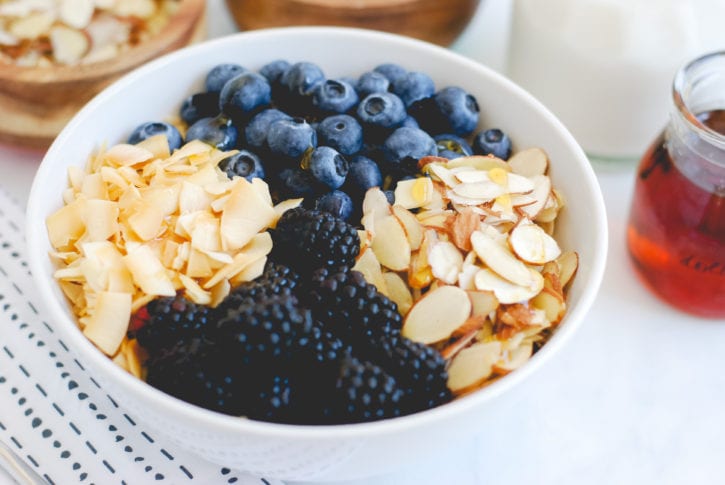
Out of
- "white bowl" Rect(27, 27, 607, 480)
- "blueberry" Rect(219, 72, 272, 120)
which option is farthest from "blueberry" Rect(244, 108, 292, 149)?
"white bowl" Rect(27, 27, 607, 480)

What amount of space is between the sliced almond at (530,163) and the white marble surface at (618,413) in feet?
0.55

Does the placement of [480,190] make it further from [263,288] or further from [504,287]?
[263,288]

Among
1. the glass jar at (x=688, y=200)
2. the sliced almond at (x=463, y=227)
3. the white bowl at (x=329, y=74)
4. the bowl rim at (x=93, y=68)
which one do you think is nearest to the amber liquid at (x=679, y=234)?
the glass jar at (x=688, y=200)

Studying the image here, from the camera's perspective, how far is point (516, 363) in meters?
0.60

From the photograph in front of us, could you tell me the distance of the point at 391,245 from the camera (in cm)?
66

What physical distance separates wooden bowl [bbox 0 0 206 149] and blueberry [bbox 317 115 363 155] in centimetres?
27

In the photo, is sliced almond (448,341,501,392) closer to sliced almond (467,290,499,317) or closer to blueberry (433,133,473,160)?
sliced almond (467,290,499,317)

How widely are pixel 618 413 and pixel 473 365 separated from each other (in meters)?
0.25

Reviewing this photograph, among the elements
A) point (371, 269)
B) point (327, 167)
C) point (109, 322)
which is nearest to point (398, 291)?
point (371, 269)

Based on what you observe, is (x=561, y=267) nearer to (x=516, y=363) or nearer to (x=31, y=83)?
(x=516, y=363)

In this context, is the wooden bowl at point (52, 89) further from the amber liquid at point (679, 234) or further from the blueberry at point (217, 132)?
the amber liquid at point (679, 234)

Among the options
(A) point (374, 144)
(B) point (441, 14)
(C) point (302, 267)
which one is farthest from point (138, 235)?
(B) point (441, 14)

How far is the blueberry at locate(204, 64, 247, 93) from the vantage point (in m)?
0.80

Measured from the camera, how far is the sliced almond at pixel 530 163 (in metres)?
0.75
